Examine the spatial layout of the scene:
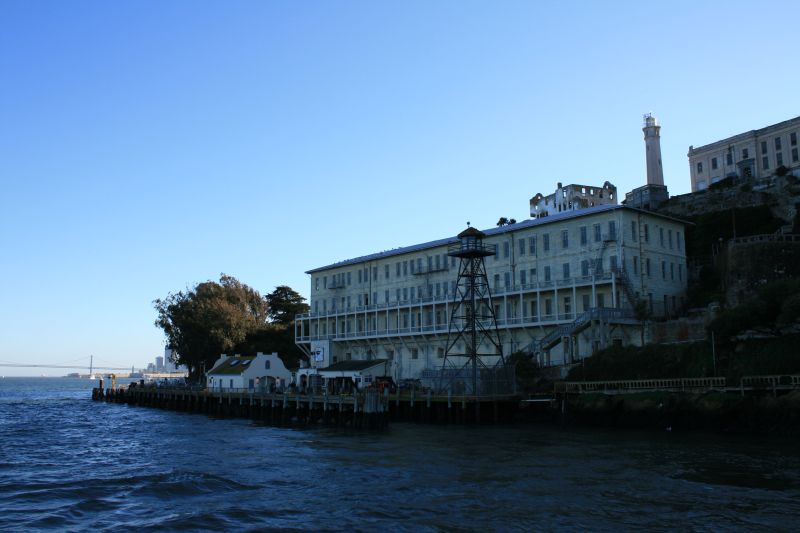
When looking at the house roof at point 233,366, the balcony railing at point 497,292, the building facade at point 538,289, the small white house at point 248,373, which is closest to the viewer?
the building facade at point 538,289

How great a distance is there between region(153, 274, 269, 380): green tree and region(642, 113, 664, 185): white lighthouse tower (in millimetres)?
56712

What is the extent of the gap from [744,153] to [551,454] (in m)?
70.6

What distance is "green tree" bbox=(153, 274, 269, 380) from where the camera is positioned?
83.4 metres

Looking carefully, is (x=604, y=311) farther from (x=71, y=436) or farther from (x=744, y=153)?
(x=744, y=153)

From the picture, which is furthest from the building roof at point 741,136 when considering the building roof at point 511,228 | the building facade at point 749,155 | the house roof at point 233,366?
the house roof at point 233,366

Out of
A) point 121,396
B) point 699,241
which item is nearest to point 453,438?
point 699,241

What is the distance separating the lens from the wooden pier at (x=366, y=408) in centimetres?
4450

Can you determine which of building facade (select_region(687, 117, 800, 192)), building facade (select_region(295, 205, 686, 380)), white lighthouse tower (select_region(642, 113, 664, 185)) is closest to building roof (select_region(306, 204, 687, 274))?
building facade (select_region(295, 205, 686, 380))

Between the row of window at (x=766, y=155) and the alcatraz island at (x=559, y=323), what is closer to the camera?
the alcatraz island at (x=559, y=323)

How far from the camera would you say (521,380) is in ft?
164

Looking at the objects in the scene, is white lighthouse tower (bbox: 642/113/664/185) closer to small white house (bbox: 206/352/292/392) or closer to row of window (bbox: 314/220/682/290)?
row of window (bbox: 314/220/682/290)

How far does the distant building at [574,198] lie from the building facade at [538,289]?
20.5 m

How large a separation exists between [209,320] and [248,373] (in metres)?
15.3

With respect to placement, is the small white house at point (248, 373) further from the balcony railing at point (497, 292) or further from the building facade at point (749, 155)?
the building facade at point (749, 155)
